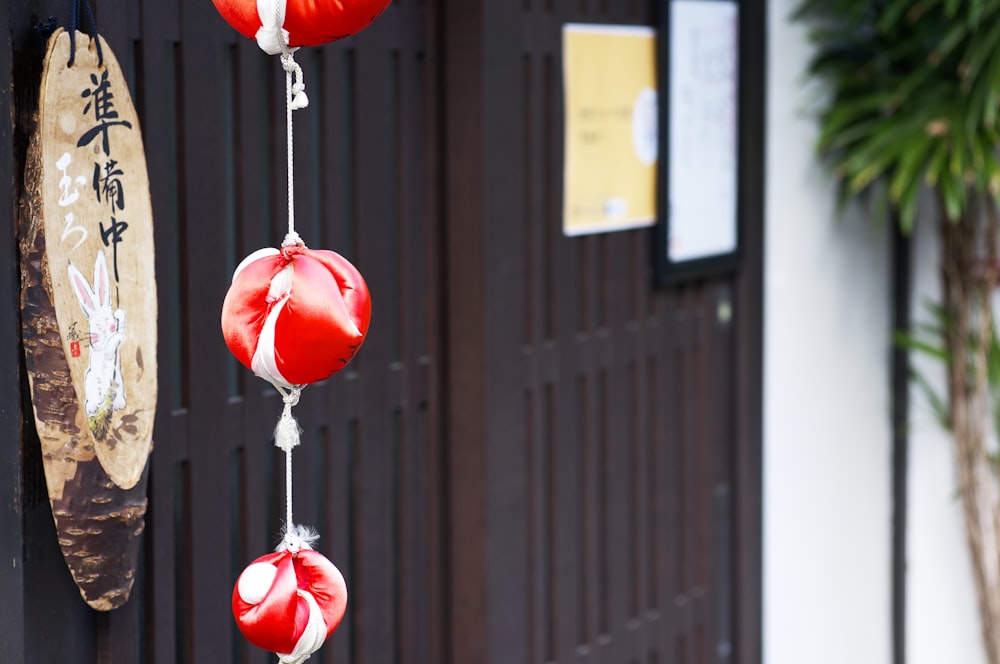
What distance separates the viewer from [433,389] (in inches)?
83.1

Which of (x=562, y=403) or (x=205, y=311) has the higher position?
(x=205, y=311)

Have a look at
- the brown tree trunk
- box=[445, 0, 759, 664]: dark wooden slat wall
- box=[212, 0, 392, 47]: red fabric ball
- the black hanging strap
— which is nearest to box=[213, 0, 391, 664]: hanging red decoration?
box=[212, 0, 392, 47]: red fabric ball

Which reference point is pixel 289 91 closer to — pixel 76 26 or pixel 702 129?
pixel 76 26

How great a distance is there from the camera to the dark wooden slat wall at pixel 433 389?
161 cm

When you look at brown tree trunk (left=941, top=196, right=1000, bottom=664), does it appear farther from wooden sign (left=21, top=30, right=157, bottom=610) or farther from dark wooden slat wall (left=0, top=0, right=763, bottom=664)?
wooden sign (left=21, top=30, right=157, bottom=610)

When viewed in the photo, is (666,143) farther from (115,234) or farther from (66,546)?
(66,546)

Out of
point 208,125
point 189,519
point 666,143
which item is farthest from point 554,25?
point 189,519

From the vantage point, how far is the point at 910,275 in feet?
10.8

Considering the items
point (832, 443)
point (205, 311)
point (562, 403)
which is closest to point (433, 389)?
point (562, 403)

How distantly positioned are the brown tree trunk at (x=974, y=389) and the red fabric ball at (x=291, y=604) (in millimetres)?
2216

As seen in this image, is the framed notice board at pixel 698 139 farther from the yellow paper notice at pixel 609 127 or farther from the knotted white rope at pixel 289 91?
the knotted white rope at pixel 289 91

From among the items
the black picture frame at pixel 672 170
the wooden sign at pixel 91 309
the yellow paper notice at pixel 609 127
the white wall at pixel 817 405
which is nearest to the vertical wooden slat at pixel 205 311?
the wooden sign at pixel 91 309

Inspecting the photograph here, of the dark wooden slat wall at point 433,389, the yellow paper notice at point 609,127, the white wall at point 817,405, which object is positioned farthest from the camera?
the white wall at point 817,405

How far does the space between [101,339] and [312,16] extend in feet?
1.54
